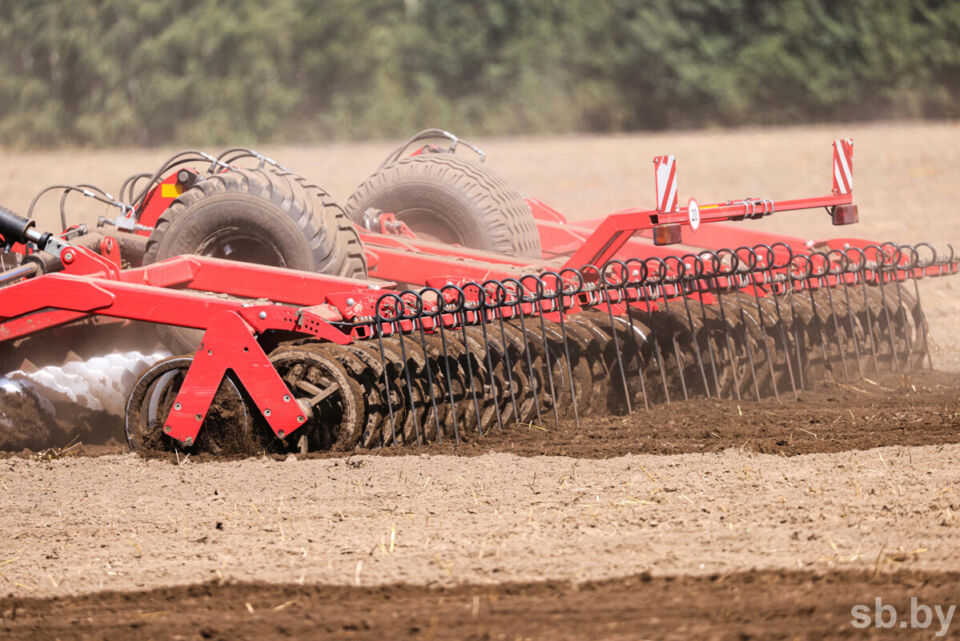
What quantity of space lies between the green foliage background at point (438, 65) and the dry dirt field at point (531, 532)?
89.7 feet

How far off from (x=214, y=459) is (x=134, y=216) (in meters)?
2.60

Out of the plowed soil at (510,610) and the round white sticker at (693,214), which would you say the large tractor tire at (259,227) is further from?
the plowed soil at (510,610)

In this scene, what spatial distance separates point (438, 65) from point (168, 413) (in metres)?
34.3

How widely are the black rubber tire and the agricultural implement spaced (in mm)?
17

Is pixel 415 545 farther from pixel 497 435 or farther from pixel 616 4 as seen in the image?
pixel 616 4

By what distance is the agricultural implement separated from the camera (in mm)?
6012

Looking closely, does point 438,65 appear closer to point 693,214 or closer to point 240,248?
point 240,248

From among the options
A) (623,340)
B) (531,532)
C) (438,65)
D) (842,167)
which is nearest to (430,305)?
(623,340)

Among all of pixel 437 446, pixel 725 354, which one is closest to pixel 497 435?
pixel 437 446

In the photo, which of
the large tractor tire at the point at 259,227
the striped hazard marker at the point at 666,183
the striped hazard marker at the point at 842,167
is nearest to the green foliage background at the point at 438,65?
the striped hazard marker at the point at 842,167

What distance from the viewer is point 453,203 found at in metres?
8.90

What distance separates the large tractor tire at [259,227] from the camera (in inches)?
283

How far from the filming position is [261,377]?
5863 millimetres

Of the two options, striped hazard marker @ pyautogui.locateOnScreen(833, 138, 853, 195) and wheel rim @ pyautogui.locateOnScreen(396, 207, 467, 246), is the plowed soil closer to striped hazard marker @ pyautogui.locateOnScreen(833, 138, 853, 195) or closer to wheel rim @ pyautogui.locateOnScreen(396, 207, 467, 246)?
striped hazard marker @ pyautogui.locateOnScreen(833, 138, 853, 195)
